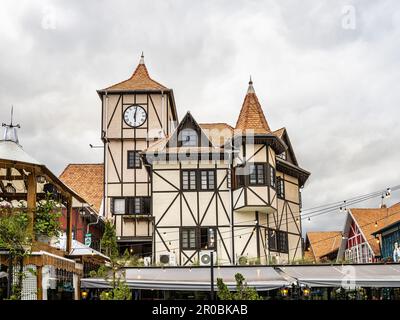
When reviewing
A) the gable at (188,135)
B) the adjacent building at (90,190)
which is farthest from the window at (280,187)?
the adjacent building at (90,190)

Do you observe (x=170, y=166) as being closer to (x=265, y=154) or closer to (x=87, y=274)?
(x=265, y=154)

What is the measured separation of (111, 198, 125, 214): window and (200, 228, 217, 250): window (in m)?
7.20

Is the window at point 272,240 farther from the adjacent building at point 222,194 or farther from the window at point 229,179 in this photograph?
the window at point 229,179

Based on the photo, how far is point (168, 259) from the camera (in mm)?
28328

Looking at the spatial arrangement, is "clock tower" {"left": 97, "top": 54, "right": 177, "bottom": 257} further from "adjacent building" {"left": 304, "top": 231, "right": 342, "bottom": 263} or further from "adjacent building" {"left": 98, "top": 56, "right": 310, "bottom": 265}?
"adjacent building" {"left": 304, "top": 231, "right": 342, "bottom": 263}

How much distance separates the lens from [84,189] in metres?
38.5

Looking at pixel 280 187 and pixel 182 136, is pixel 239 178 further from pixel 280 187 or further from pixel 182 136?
pixel 280 187

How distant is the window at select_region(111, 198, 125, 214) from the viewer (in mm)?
34594

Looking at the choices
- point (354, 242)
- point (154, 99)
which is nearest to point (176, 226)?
point (154, 99)

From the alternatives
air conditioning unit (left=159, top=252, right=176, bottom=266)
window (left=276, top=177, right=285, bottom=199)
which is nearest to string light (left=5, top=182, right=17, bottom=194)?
air conditioning unit (left=159, top=252, right=176, bottom=266)

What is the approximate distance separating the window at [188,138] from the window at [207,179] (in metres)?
1.54

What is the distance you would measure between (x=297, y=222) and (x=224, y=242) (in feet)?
21.6

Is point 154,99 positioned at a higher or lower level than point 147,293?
higher

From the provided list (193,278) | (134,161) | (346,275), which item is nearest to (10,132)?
(193,278)
